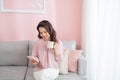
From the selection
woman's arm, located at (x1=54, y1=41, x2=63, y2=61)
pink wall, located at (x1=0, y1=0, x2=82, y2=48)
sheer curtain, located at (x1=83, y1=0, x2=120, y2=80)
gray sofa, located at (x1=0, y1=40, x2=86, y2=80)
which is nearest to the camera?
woman's arm, located at (x1=54, y1=41, x2=63, y2=61)

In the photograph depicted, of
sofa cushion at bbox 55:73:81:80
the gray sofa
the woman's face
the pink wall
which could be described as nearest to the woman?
the woman's face

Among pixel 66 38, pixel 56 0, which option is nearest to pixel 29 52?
pixel 66 38

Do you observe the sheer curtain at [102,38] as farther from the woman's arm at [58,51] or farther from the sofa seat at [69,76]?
the woman's arm at [58,51]

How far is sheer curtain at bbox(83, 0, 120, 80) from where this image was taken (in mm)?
2506

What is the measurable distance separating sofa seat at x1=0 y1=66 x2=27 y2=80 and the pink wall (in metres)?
0.62

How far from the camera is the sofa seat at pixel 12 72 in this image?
2.42m

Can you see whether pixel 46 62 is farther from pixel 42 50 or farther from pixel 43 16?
pixel 43 16

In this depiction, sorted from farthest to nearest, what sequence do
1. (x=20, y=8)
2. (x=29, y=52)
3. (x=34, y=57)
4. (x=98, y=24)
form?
(x=20, y=8)
(x=29, y=52)
(x=98, y=24)
(x=34, y=57)

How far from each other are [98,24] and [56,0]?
3.04ft

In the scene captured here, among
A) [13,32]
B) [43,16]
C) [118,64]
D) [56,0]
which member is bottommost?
[118,64]

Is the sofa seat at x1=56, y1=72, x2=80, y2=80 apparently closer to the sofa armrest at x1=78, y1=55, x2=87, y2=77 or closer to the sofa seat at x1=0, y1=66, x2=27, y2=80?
the sofa armrest at x1=78, y1=55, x2=87, y2=77

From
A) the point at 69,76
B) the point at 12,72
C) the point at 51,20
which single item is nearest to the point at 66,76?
the point at 69,76

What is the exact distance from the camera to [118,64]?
2.48 metres

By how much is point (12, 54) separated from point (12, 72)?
17.3 inches
